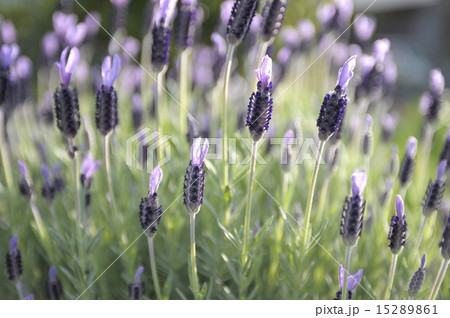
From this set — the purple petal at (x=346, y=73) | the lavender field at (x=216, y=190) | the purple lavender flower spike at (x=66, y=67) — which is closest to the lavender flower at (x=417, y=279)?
the lavender field at (x=216, y=190)

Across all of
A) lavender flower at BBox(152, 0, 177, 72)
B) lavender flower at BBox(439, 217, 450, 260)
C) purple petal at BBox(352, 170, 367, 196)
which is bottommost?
lavender flower at BBox(439, 217, 450, 260)

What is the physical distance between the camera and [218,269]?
165cm

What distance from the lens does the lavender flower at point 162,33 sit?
1.38 metres

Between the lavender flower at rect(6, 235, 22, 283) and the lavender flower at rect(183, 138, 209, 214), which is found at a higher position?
the lavender flower at rect(183, 138, 209, 214)

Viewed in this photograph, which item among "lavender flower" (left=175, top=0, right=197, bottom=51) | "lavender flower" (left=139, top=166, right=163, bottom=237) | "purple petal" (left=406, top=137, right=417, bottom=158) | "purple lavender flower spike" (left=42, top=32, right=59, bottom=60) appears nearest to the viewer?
"lavender flower" (left=139, top=166, right=163, bottom=237)

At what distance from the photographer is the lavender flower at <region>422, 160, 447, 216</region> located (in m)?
1.34

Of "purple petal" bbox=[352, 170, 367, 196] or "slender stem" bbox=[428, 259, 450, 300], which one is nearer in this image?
"purple petal" bbox=[352, 170, 367, 196]

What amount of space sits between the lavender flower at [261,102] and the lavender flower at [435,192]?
0.53 metres

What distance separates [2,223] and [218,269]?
99 centimetres

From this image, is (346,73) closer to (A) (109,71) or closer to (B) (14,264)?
(A) (109,71)

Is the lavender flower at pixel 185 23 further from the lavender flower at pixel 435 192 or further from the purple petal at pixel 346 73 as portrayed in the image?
the lavender flower at pixel 435 192
